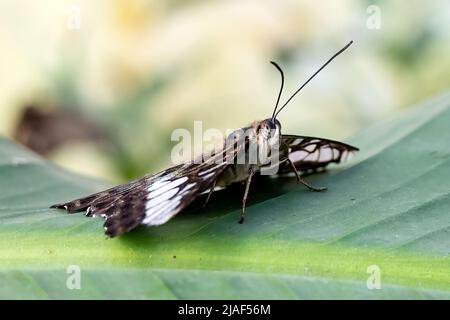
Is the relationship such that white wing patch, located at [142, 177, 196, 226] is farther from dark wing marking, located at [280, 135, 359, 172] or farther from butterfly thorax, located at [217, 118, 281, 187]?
dark wing marking, located at [280, 135, 359, 172]

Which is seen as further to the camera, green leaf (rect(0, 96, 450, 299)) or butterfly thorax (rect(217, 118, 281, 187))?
butterfly thorax (rect(217, 118, 281, 187))

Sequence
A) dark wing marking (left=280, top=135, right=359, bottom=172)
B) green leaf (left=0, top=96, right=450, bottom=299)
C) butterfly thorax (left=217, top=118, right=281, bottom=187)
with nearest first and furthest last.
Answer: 1. green leaf (left=0, top=96, right=450, bottom=299)
2. butterfly thorax (left=217, top=118, right=281, bottom=187)
3. dark wing marking (left=280, top=135, right=359, bottom=172)

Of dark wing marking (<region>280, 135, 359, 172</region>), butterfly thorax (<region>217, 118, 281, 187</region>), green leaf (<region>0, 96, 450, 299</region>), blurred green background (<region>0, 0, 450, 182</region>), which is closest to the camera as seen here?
green leaf (<region>0, 96, 450, 299</region>)

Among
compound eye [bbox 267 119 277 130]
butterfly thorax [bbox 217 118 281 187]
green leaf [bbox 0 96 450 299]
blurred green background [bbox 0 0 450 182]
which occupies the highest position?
blurred green background [bbox 0 0 450 182]

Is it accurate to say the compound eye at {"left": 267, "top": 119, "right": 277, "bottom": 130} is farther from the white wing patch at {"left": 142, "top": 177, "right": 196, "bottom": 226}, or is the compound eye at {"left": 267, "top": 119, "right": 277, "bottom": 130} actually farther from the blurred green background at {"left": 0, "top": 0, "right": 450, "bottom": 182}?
the blurred green background at {"left": 0, "top": 0, "right": 450, "bottom": 182}

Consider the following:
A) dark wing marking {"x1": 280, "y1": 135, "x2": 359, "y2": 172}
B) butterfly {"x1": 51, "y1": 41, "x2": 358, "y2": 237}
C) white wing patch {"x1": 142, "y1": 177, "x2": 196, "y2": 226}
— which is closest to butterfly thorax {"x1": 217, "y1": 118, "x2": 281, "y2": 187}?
butterfly {"x1": 51, "y1": 41, "x2": 358, "y2": 237}

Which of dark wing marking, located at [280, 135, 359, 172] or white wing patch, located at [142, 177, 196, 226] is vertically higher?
dark wing marking, located at [280, 135, 359, 172]

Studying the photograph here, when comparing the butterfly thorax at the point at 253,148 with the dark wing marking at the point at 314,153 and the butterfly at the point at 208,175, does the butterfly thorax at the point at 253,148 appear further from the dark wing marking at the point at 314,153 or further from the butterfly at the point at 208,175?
the dark wing marking at the point at 314,153

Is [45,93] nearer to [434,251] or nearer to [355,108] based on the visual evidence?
[355,108]

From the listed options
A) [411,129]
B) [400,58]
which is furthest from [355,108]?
[411,129]
